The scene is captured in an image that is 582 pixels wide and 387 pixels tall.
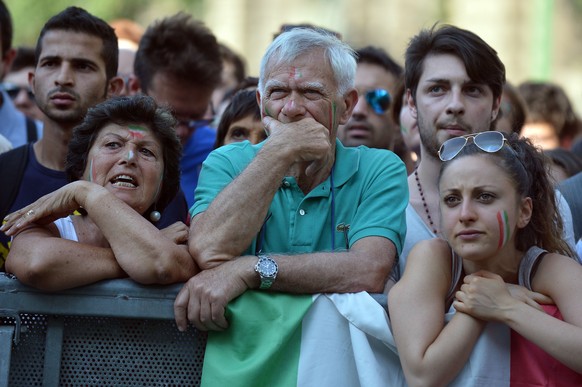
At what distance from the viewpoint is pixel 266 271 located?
4.02m

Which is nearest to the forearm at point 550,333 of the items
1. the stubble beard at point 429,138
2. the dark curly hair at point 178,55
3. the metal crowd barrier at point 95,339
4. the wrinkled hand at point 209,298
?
the wrinkled hand at point 209,298

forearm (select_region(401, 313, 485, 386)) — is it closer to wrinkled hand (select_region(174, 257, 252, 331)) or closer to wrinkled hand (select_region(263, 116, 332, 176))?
wrinkled hand (select_region(174, 257, 252, 331))

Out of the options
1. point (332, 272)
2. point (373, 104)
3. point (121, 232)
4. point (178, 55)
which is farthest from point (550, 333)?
point (178, 55)

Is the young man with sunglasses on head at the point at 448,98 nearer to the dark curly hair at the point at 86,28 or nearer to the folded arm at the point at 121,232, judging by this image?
the folded arm at the point at 121,232

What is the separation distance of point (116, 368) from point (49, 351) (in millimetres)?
258

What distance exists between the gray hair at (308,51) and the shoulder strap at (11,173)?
4.57 ft

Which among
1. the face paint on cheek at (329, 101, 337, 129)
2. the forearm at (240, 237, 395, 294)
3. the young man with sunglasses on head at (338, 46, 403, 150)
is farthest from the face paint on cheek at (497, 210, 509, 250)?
the young man with sunglasses on head at (338, 46, 403, 150)

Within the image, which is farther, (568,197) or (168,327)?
(568,197)

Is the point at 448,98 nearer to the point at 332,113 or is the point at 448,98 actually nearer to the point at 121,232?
the point at 332,113

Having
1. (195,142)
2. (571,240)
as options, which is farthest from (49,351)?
A: (195,142)

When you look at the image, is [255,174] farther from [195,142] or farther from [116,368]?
[195,142]

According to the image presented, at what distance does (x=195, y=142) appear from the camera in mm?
6660

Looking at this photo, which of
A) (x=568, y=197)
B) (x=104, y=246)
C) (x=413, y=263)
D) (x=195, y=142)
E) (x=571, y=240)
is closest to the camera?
(x=413, y=263)

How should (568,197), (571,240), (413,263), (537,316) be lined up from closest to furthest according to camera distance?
(537,316) → (413,263) → (571,240) → (568,197)
